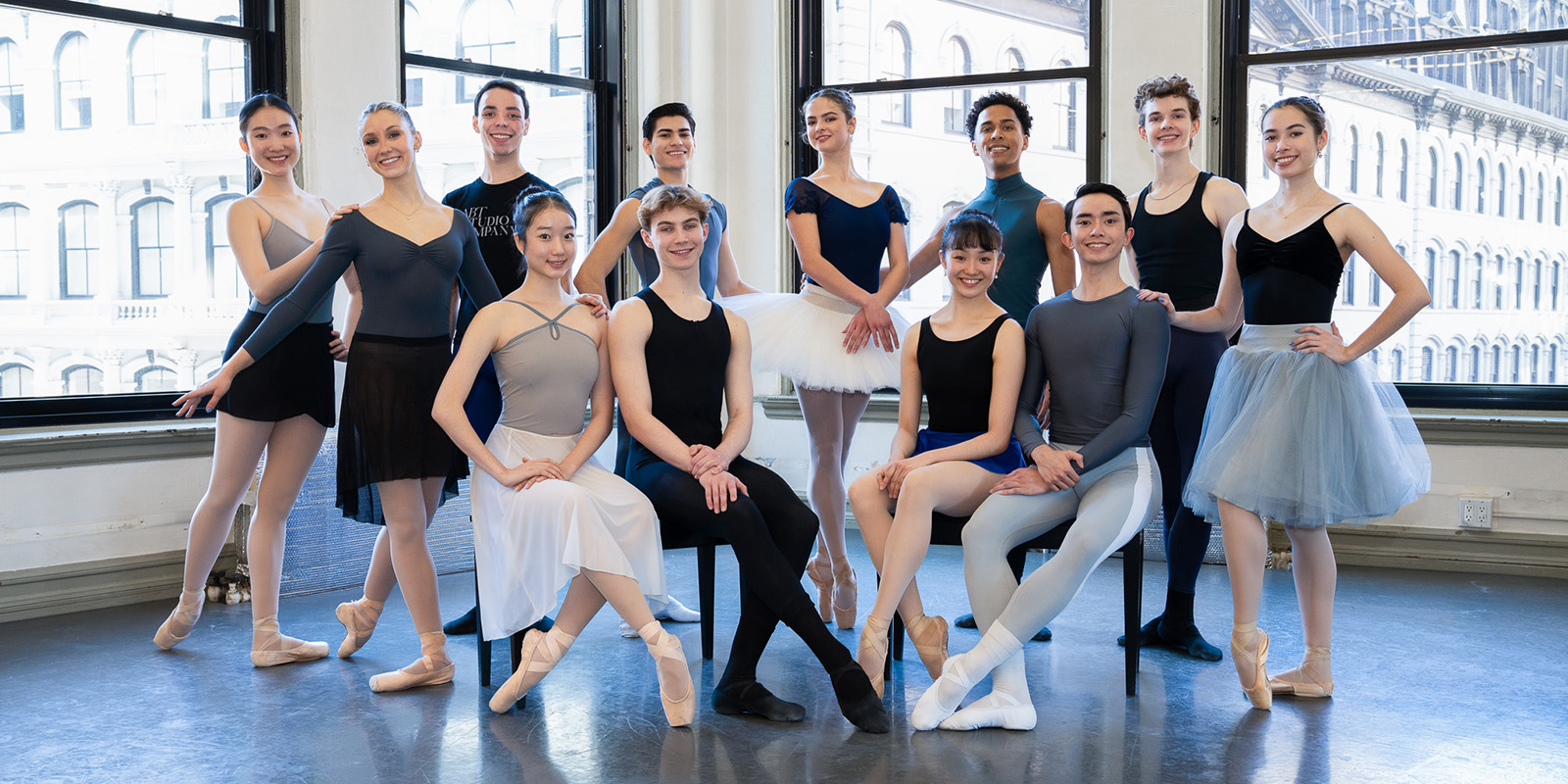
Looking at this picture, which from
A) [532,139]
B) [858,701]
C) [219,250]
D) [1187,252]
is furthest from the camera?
[532,139]

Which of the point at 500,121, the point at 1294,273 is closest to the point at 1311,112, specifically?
the point at 1294,273

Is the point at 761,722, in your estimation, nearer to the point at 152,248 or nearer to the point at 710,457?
the point at 710,457

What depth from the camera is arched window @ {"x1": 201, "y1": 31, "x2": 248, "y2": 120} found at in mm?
4309

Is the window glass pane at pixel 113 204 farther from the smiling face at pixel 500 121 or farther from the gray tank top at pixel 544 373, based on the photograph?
the gray tank top at pixel 544 373

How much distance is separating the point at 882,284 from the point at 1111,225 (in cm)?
80

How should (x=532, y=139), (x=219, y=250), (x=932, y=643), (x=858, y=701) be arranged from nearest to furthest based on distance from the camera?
1. (x=858, y=701)
2. (x=932, y=643)
3. (x=219, y=250)
4. (x=532, y=139)

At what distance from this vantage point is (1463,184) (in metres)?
4.67

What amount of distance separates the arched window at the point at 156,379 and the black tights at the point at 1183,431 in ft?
10.9

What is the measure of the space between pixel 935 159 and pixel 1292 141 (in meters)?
2.67

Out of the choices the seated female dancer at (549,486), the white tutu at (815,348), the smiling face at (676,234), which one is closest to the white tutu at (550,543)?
the seated female dancer at (549,486)

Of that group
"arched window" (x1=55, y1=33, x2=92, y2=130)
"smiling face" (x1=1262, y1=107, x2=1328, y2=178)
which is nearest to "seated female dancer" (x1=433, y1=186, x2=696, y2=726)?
"smiling face" (x1=1262, y1=107, x2=1328, y2=178)

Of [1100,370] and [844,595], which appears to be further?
[844,595]

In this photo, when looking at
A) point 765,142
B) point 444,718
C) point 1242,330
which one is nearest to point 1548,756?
point 1242,330

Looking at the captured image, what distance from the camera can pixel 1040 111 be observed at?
17.3 ft
